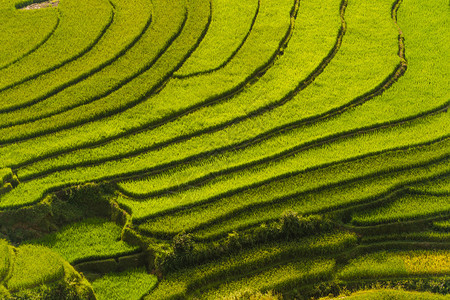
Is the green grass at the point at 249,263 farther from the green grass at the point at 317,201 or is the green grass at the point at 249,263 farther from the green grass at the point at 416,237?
the green grass at the point at 317,201

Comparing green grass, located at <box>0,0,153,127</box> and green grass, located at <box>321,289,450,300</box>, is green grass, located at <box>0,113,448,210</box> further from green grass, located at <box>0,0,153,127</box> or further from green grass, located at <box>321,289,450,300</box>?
green grass, located at <box>321,289,450,300</box>

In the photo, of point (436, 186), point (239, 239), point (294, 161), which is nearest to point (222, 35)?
point (294, 161)

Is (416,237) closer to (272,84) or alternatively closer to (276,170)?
(276,170)

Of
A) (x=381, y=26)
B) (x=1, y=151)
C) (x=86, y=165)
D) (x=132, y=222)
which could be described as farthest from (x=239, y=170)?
(x=381, y=26)

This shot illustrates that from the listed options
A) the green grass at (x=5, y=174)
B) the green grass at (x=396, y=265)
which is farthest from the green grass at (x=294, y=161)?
the green grass at (x=396, y=265)

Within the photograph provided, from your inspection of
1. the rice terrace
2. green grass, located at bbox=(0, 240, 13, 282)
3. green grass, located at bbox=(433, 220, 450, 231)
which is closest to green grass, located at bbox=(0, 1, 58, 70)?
the rice terrace

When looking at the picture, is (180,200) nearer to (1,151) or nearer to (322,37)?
(1,151)
